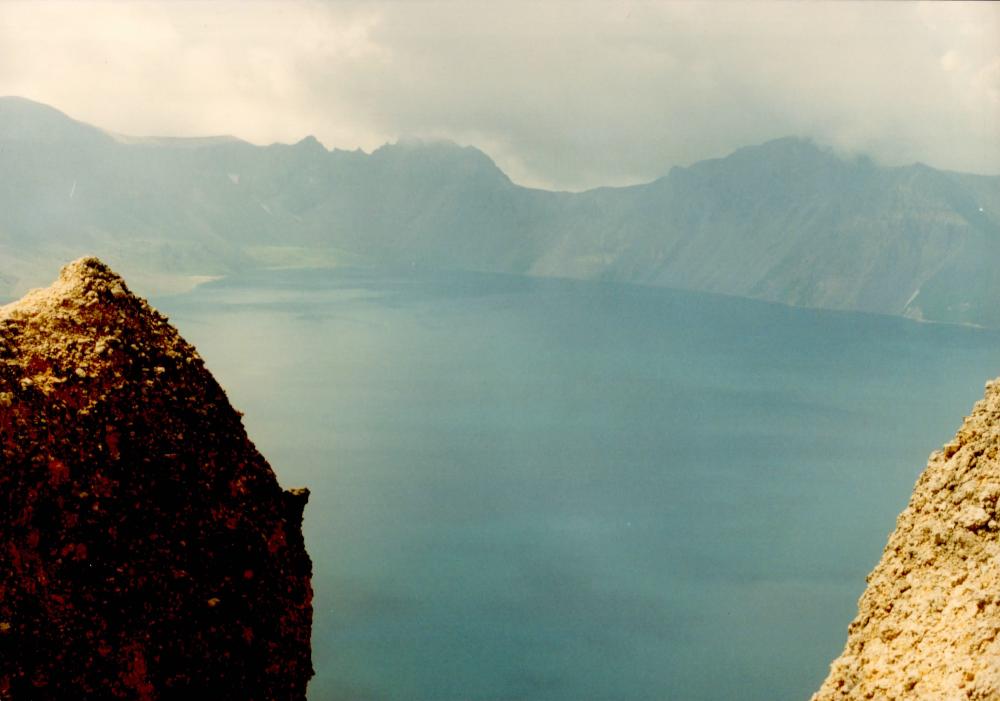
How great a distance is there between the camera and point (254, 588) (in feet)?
25.1

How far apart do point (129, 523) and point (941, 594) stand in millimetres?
6416

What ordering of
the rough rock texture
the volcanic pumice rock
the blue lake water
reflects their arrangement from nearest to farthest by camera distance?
the rough rock texture
the volcanic pumice rock
the blue lake water

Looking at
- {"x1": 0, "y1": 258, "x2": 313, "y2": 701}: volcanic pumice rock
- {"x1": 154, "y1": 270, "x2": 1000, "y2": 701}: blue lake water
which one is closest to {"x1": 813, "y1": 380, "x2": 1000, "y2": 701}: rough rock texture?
{"x1": 0, "y1": 258, "x2": 313, "y2": 701}: volcanic pumice rock

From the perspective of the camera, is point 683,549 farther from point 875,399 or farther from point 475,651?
point 875,399

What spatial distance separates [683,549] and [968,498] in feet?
228

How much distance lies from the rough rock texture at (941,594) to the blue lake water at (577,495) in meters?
44.4

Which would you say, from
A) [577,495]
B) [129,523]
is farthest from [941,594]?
[577,495]

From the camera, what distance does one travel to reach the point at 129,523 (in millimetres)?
7043

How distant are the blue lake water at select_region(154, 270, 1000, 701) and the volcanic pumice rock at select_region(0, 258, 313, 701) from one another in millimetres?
43121

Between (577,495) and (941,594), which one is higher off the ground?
(577,495)

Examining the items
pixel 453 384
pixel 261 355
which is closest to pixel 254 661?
pixel 453 384

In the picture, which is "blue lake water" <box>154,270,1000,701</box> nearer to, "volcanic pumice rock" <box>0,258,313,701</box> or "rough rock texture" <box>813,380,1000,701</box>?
"volcanic pumice rock" <box>0,258,313,701</box>

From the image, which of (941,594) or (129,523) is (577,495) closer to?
(941,594)

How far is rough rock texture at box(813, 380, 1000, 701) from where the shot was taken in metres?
6.27
